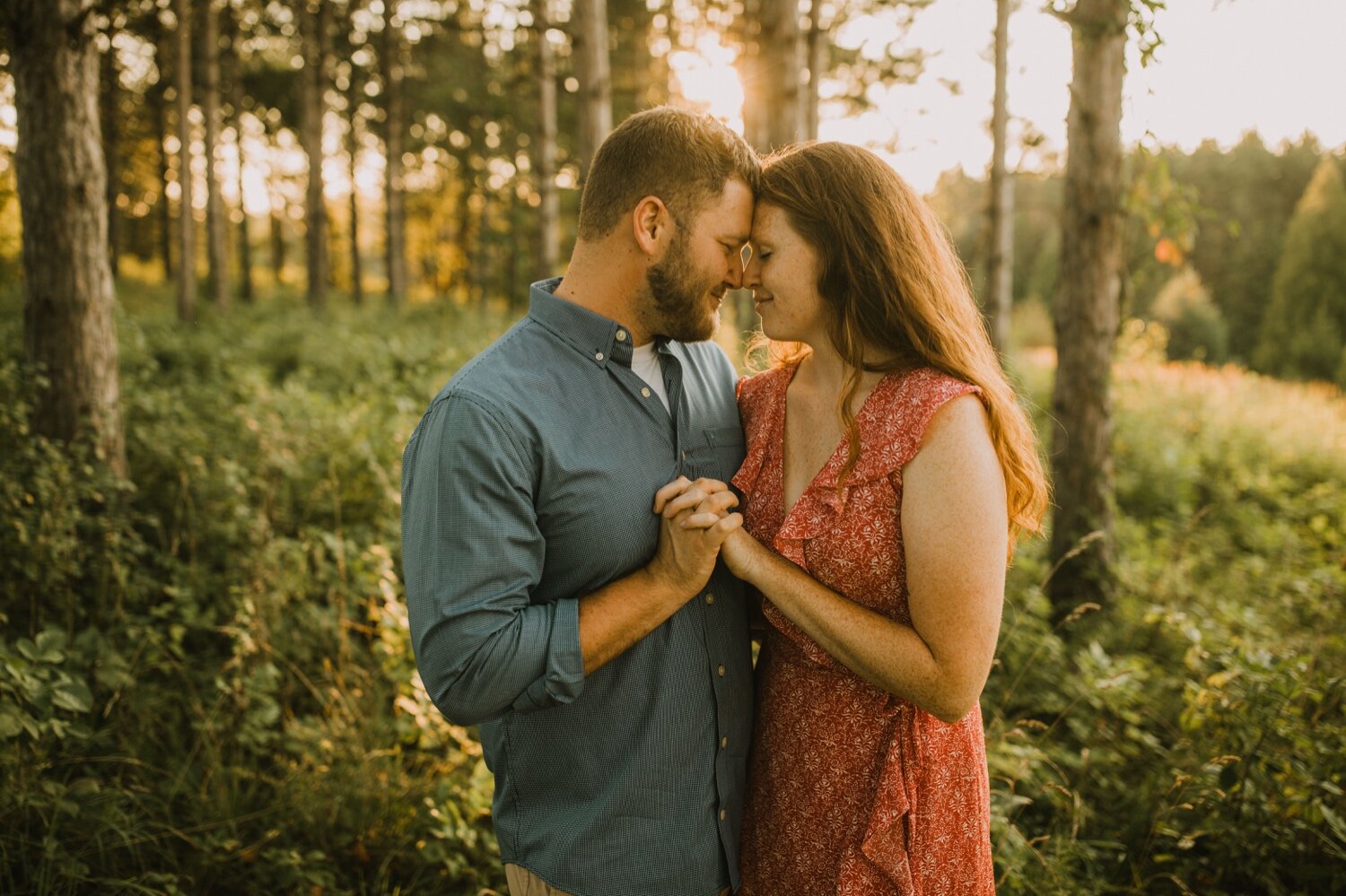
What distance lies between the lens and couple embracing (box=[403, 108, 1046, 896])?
5.35 feet

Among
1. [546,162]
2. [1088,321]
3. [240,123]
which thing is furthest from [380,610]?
[240,123]

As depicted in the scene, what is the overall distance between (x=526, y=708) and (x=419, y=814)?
62.0 inches

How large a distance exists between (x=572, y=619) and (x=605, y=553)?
0.17 m

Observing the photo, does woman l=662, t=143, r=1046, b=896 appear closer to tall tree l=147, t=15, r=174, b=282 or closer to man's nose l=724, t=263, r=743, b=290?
man's nose l=724, t=263, r=743, b=290

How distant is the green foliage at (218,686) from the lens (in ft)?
8.68

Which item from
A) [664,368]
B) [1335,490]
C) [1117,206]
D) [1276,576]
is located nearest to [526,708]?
[664,368]

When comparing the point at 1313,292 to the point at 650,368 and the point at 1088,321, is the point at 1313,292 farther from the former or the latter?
the point at 650,368

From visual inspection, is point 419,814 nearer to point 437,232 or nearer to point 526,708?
point 526,708

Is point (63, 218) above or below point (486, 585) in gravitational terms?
above

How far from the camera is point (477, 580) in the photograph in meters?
1.56

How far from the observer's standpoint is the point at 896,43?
12.5 m

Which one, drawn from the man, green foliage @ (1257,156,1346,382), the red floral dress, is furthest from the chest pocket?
green foliage @ (1257,156,1346,382)

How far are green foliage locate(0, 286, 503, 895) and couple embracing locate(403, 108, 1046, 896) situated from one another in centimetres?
104

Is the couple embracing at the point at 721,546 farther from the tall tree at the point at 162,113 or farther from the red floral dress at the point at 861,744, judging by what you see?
the tall tree at the point at 162,113
